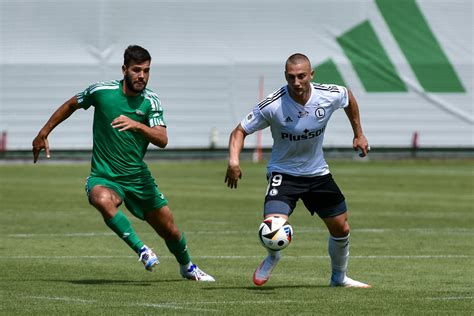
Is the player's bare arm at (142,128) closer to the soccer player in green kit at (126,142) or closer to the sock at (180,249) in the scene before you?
the soccer player in green kit at (126,142)

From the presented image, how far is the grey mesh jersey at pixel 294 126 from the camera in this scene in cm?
1211

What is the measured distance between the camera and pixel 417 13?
4381 cm

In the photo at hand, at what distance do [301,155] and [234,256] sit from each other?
12.1 ft

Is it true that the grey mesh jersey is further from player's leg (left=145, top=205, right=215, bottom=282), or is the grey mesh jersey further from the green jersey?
player's leg (left=145, top=205, right=215, bottom=282)

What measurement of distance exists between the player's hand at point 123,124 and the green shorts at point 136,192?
32.9 inches

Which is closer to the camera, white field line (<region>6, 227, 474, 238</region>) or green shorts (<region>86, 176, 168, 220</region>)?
green shorts (<region>86, 176, 168, 220</region>)

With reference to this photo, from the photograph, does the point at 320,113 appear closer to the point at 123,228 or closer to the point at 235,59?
the point at 123,228

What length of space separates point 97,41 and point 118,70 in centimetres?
128

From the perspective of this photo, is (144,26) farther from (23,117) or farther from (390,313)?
(390,313)

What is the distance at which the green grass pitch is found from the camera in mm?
10781

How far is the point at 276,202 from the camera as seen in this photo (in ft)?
39.5

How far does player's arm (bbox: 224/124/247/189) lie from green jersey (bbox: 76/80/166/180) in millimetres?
927

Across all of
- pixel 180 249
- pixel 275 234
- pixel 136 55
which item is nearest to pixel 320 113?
pixel 275 234

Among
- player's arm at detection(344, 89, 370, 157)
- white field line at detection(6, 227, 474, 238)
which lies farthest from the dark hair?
white field line at detection(6, 227, 474, 238)
